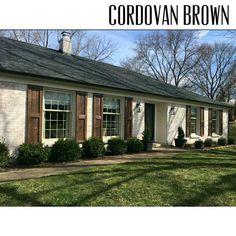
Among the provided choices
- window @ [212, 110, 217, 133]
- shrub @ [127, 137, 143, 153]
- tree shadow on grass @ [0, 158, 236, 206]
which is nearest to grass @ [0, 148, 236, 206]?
tree shadow on grass @ [0, 158, 236, 206]

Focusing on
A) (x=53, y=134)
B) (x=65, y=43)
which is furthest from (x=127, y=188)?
(x=65, y=43)

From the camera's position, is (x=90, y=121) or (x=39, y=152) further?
(x=90, y=121)

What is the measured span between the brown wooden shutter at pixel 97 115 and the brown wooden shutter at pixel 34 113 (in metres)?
2.72

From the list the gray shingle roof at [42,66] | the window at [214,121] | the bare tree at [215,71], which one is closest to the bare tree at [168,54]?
the bare tree at [215,71]

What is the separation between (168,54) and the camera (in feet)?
140

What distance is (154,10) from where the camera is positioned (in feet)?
27.8

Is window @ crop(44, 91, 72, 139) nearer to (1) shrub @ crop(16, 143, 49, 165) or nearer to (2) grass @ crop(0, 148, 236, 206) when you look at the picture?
(1) shrub @ crop(16, 143, 49, 165)

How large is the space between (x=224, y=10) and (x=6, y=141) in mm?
7401

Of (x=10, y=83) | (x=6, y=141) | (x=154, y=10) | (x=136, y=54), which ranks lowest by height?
(x=6, y=141)

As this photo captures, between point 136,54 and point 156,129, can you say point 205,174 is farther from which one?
point 136,54

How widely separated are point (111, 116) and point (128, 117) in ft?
2.94

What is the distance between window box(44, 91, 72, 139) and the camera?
1159cm

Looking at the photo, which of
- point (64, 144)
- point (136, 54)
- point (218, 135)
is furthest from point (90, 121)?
point (136, 54)

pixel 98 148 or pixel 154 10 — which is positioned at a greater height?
pixel 154 10
